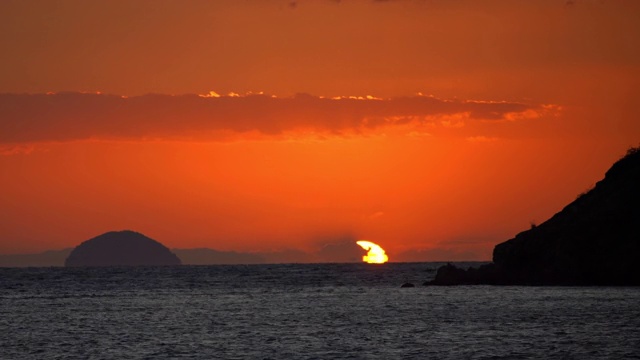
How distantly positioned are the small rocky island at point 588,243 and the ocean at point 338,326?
456 cm

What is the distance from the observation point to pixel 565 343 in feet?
209

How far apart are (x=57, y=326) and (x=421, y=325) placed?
95.2ft

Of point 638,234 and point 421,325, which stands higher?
point 638,234

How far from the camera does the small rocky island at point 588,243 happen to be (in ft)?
392

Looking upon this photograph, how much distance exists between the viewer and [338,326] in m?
80.1

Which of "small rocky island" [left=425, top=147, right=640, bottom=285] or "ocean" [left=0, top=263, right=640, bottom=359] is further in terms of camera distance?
"small rocky island" [left=425, top=147, right=640, bottom=285]

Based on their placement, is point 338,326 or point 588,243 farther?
point 588,243

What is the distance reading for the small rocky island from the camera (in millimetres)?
119375

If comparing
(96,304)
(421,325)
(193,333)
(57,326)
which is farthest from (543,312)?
(96,304)

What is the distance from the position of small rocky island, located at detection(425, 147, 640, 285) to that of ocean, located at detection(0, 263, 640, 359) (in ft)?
14.9

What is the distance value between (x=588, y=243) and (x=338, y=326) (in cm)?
5114

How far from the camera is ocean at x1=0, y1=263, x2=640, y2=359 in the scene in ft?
203

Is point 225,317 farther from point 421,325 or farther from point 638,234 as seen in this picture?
point 638,234

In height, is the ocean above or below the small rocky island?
below
